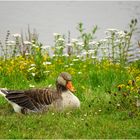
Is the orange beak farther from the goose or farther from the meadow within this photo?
the meadow

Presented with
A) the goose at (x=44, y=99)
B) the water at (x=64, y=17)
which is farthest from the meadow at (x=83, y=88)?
the water at (x=64, y=17)

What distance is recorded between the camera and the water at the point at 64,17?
61.8 ft

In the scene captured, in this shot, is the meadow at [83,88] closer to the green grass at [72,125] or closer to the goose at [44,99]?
the green grass at [72,125]

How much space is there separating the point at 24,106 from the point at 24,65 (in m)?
2.98

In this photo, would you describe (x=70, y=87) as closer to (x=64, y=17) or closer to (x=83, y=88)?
(x=83, y=88)

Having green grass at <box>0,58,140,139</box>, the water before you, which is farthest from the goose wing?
the water

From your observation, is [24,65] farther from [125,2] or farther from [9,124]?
[125,2]

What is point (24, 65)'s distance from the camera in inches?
485

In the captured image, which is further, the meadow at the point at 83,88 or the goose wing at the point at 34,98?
the goose wing at the point at 34,98

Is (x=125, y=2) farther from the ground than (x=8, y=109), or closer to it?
farther from the ground

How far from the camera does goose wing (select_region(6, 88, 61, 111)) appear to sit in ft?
30.7

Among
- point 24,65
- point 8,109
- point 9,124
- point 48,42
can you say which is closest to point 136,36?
point 48,42

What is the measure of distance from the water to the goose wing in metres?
8.09

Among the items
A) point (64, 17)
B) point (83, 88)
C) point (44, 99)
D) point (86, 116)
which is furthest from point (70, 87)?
point (64, 17)
